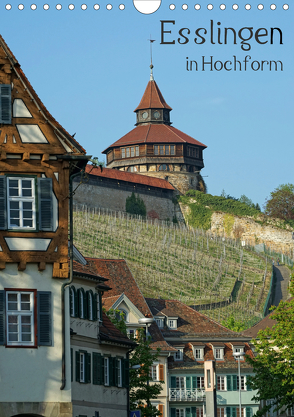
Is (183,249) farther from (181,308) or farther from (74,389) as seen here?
(74,389)

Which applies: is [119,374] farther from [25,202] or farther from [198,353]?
[198,353]

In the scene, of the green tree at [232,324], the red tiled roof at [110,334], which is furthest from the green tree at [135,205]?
the red tiled roof at [110,334]

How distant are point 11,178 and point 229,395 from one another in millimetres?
36175

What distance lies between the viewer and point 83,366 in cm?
3023

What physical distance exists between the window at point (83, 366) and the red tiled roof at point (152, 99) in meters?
97.5

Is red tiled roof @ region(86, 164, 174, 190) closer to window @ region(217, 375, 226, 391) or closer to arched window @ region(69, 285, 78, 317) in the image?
window @ region(217, 375, 226, 391)

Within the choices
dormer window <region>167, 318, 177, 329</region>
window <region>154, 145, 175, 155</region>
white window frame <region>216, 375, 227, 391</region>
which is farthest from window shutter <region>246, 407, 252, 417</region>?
window <region>154, 145, 175, 155</region>

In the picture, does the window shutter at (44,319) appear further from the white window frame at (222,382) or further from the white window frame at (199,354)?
the white window frame at (199,354)

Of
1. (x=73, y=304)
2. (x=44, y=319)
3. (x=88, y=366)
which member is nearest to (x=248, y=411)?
(x=88, y=366)

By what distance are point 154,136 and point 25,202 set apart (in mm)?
101398

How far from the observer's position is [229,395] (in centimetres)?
5412

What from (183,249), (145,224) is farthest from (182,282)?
(145,224)

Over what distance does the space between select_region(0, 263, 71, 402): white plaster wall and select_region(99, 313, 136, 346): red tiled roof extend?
39.5ft

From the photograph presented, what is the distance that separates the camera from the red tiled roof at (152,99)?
127 metres
